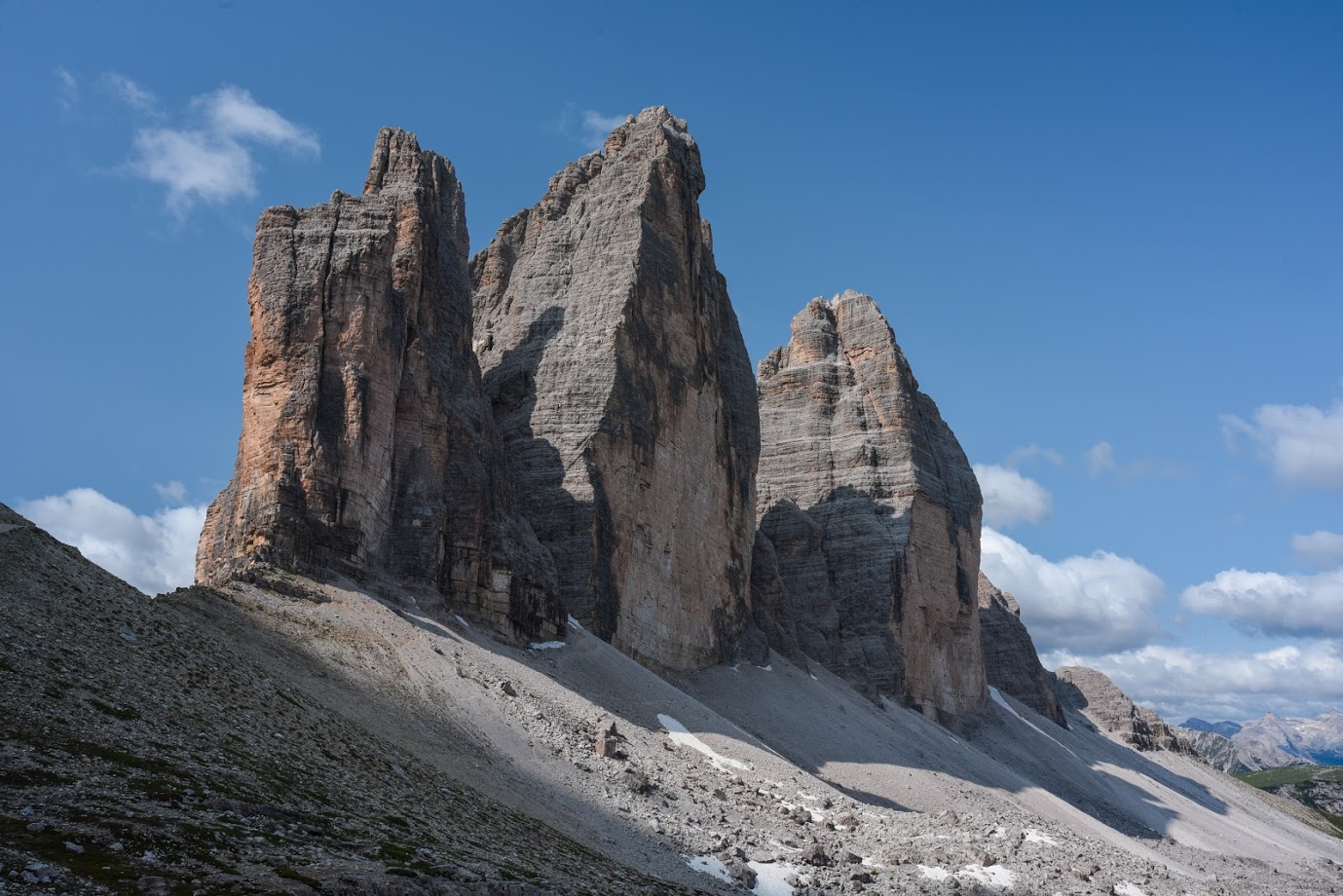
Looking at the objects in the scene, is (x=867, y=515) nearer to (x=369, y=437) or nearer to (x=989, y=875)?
(x=369, y=437)

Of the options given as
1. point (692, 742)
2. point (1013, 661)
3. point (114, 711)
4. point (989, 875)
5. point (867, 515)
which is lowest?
point (989, 875)

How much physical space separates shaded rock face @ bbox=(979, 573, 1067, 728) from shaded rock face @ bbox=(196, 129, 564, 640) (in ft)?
→ 225

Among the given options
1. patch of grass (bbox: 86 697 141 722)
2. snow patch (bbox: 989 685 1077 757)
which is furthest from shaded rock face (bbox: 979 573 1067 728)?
patch of grass (bbox: 86 697 141 722)

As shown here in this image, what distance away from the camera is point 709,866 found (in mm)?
34062

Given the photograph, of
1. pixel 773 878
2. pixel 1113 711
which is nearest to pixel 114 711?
pixel 773 878

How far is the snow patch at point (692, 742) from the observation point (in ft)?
152

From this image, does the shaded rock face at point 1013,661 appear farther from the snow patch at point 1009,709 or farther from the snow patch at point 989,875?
the snow patch at point 989,875

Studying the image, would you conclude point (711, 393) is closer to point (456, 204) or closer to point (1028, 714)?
point (456, 204)

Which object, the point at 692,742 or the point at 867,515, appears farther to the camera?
the point at 867,515

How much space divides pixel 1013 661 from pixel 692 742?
7700cm

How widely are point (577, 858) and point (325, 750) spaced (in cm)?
660

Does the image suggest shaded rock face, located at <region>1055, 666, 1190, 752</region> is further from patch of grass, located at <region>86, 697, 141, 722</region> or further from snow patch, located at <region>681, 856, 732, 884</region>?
patch of grass, located at <region>86, 697, 141, 722</region>

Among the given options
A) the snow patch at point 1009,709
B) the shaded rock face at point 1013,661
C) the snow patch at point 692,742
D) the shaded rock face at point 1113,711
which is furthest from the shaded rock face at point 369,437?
the shaded rock face at point 1113,711

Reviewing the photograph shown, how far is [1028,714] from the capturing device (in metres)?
108
